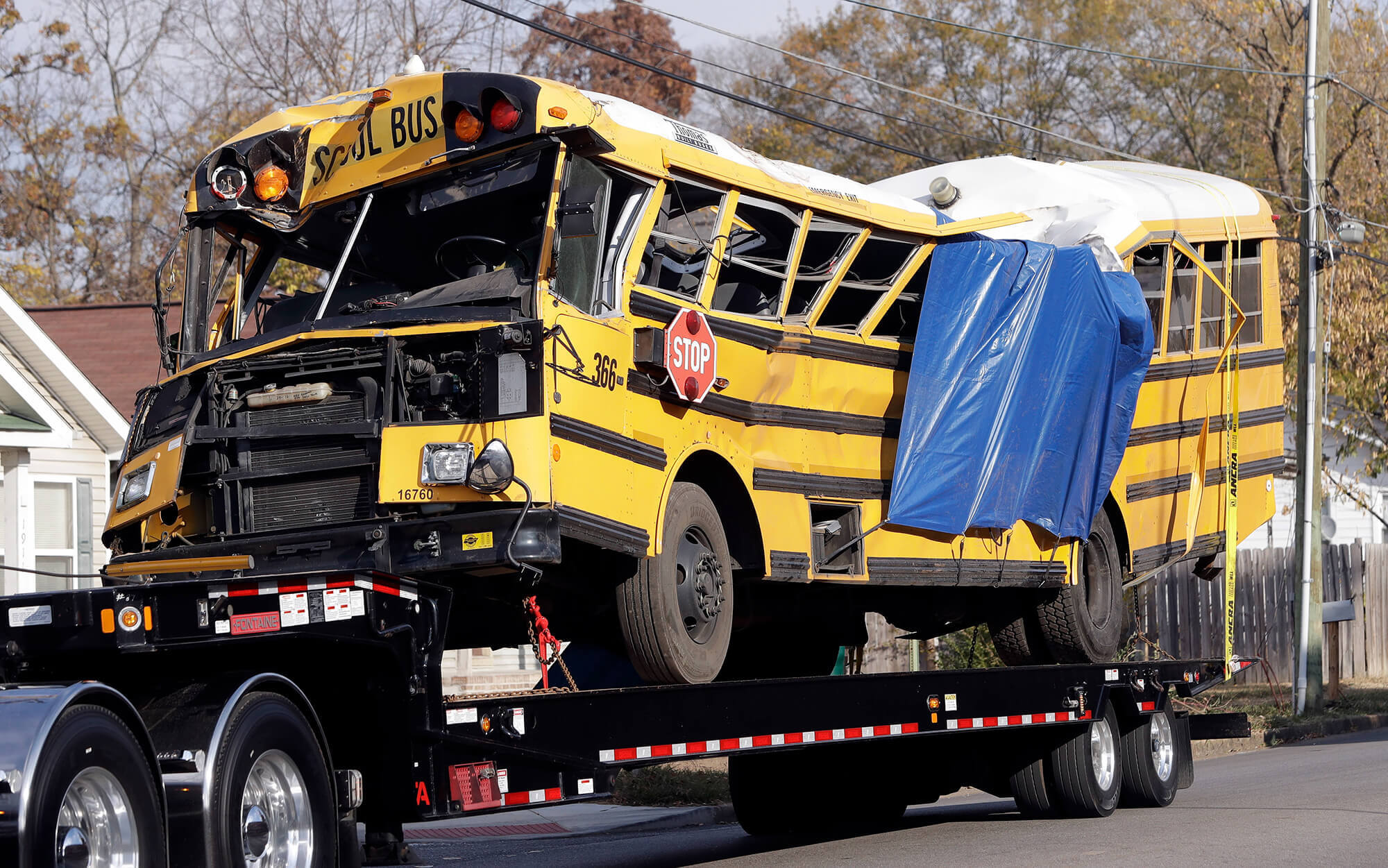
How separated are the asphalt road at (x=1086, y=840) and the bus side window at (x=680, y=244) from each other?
360 cm

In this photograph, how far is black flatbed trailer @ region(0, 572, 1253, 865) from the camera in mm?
5566

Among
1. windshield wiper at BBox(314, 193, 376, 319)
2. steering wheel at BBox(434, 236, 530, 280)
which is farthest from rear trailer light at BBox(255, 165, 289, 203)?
steering wheel at BBox(434, 236, 530, 280)

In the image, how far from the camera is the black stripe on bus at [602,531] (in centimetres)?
738

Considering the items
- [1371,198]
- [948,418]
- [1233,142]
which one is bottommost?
[948,418]

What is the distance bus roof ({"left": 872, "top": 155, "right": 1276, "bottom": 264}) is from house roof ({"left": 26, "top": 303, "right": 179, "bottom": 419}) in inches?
401

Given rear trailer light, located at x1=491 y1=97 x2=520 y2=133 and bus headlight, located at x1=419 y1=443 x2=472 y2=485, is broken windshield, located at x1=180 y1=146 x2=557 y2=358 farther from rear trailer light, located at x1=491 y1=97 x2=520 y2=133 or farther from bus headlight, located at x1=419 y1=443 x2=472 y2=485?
bus headlight, located at x1=419 y1=443 x2=472 y2=485

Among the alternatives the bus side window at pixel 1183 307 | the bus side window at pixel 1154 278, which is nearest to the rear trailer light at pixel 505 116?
the bus side window at pixel 1154 278

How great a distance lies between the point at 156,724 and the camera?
6188 millimetres

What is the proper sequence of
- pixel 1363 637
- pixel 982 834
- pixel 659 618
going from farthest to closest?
pixel 1363 637 → pixel 982 834 → pixel 659 618

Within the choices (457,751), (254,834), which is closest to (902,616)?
(457,751)

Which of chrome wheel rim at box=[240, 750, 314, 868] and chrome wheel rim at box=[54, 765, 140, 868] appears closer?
chrome wheel rim at box=[54, 765, 140, 868]

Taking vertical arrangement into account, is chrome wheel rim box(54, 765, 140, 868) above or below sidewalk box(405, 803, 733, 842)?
above

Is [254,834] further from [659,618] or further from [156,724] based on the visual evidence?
[659,618]

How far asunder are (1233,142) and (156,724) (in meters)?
38.0
